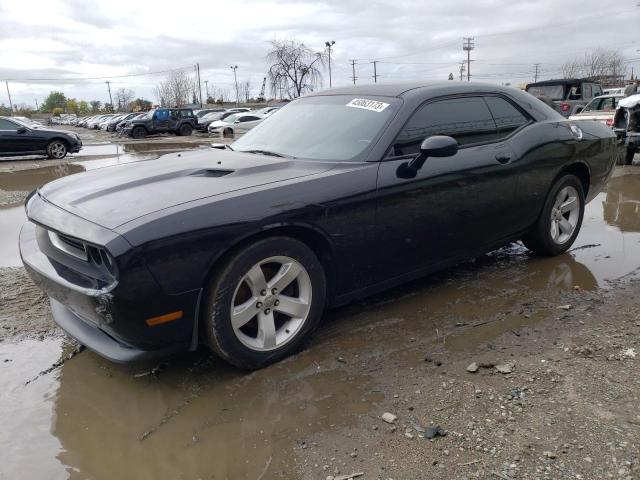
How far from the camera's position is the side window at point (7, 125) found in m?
15.1

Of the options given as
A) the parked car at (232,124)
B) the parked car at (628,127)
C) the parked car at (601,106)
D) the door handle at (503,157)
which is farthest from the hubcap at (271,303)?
the parked car at (232,124)

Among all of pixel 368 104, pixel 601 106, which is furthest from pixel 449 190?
pixel 601 106

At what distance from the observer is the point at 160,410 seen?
2645mm

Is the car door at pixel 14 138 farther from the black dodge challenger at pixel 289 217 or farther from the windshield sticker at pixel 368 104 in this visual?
the windshield sticker at pixel 368 104

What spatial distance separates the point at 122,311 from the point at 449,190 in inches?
91.1

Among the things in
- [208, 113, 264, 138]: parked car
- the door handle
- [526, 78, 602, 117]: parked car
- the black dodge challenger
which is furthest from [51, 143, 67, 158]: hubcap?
[526, 78, 602, 117]: parked car

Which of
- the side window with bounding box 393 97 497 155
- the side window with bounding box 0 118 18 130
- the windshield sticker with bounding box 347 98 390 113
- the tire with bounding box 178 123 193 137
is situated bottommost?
the tire with bounding box 178 123 193 137

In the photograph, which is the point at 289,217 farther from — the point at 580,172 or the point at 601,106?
the point at 601,106

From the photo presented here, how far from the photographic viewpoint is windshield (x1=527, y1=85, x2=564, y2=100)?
59.3ft

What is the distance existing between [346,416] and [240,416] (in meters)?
0.53

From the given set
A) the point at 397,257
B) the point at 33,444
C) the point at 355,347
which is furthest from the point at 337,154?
the point at 33,444

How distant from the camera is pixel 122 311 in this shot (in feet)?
8.02

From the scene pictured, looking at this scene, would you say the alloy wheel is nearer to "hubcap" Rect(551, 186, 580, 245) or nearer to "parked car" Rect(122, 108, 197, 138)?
"parked car" Rect(122, 108, 197, 138)

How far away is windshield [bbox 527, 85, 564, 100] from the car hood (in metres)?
17.2
